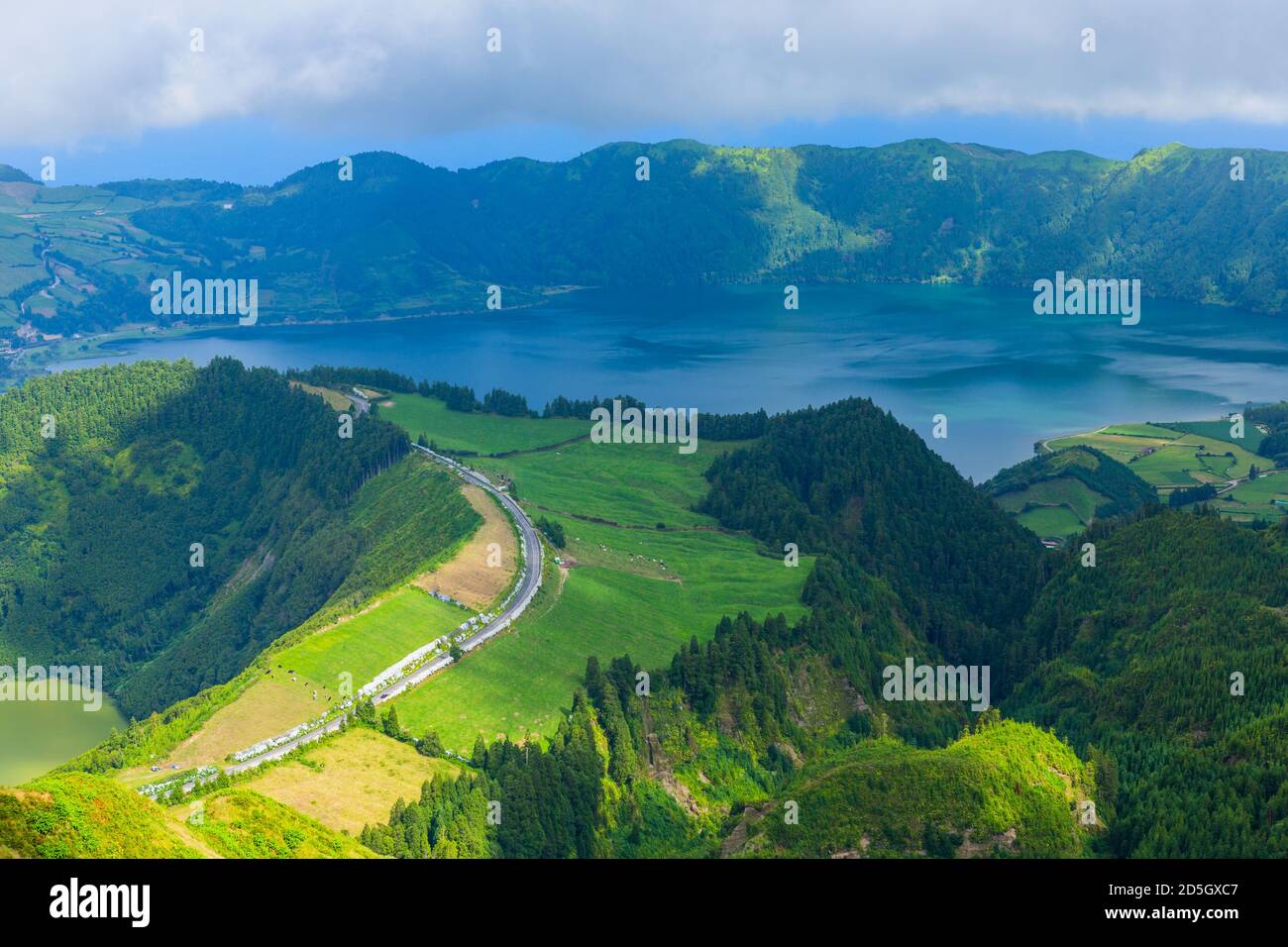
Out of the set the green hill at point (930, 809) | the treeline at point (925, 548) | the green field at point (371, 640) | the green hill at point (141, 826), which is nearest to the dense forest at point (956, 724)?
the green hill at point (930, 809)

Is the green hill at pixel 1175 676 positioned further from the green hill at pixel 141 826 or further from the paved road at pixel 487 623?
the green hill at pixel 141 826

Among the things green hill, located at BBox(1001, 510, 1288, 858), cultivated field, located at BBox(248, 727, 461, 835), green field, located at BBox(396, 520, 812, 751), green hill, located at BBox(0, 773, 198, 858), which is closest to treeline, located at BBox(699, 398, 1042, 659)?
green field, located at BBox(396, 520, 812, 751)

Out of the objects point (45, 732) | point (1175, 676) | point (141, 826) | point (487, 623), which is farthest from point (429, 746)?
point (1175, 676)

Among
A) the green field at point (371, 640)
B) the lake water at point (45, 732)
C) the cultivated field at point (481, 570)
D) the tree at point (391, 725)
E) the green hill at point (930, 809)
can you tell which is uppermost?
the cultivated field at point (481, 570)

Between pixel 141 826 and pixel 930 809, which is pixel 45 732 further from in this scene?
pixel 930 809

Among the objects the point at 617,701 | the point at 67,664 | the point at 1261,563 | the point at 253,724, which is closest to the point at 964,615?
the point at 1261,563

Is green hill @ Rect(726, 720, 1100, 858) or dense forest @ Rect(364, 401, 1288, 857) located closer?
green hill @ Rect(726, 720, 1100, 858)

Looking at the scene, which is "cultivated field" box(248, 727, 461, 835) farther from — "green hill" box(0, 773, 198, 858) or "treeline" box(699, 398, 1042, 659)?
"treeline" box(699, 398, 1042, 659)
